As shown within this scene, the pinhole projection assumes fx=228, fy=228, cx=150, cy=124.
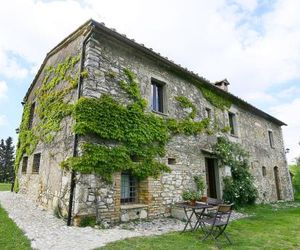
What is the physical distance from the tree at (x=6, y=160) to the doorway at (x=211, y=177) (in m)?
28.0

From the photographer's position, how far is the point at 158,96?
29.8 feet

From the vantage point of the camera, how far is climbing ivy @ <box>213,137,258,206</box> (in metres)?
10.3

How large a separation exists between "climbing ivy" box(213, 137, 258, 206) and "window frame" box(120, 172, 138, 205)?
4601 millimetres

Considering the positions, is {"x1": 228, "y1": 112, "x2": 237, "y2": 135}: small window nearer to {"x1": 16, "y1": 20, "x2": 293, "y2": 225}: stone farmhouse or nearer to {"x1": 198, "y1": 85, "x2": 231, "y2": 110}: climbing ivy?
{"x1": 198, "y1": 85, "x2": 231, "y2": 110}: climbing ivy

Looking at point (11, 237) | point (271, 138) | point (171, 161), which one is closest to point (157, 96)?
point (171, 161)

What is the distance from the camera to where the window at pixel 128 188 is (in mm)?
7042

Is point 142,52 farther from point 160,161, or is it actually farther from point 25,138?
point 25,138

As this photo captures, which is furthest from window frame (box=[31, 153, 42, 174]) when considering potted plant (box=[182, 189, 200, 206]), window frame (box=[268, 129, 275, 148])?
window frame (box=[268, 129, 275, 148])

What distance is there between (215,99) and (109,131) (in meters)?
6.94

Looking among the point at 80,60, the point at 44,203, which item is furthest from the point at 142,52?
the point at 44,203

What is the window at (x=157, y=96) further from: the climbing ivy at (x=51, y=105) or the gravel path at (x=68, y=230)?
the gravel path at (x=68, y=230)

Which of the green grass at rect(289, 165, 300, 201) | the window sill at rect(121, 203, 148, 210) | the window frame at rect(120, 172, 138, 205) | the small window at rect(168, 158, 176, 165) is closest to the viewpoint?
the window sill at rect(121, 203, 148, 210)

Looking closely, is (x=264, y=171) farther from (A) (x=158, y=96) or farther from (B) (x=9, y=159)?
(B) (x=9, y=159)

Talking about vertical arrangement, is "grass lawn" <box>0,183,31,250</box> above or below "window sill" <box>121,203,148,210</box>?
below
